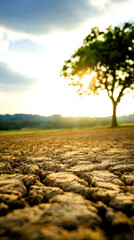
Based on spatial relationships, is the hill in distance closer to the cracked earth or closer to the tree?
the tree

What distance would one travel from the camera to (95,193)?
1123 mm

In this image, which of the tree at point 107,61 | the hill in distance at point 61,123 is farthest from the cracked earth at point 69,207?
the hill in distance at point 61,123

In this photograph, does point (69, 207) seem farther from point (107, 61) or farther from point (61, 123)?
point (61, 123)

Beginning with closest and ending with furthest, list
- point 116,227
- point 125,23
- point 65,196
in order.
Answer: point 116,227
point 65,196
point 125,23

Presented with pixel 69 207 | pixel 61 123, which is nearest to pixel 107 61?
pixel 69 207

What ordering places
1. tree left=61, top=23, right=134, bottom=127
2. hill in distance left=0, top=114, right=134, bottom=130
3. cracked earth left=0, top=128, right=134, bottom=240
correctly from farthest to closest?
hill in distance left=0, top=114, right=134, bottom=130 → tree left=61, top=23, right=134, bottom=127 → cracked earth left=0, top=128, right=134, bottom=240

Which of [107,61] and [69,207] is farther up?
[107,61]

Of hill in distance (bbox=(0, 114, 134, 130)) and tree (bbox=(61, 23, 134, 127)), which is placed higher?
tree (bbox=(61, 23, 134, 127))

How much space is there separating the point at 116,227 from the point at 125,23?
20.4m

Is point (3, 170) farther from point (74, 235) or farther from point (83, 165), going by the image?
point (74, 235)

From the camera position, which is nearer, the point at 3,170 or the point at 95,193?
the point at 95,193

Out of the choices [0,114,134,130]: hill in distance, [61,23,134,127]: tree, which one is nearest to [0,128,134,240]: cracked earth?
[61,23,134,127]: tree

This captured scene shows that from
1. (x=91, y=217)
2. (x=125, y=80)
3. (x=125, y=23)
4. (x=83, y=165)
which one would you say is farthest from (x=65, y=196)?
(x=125, y=23)

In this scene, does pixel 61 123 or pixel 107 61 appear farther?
pixel 61 123
